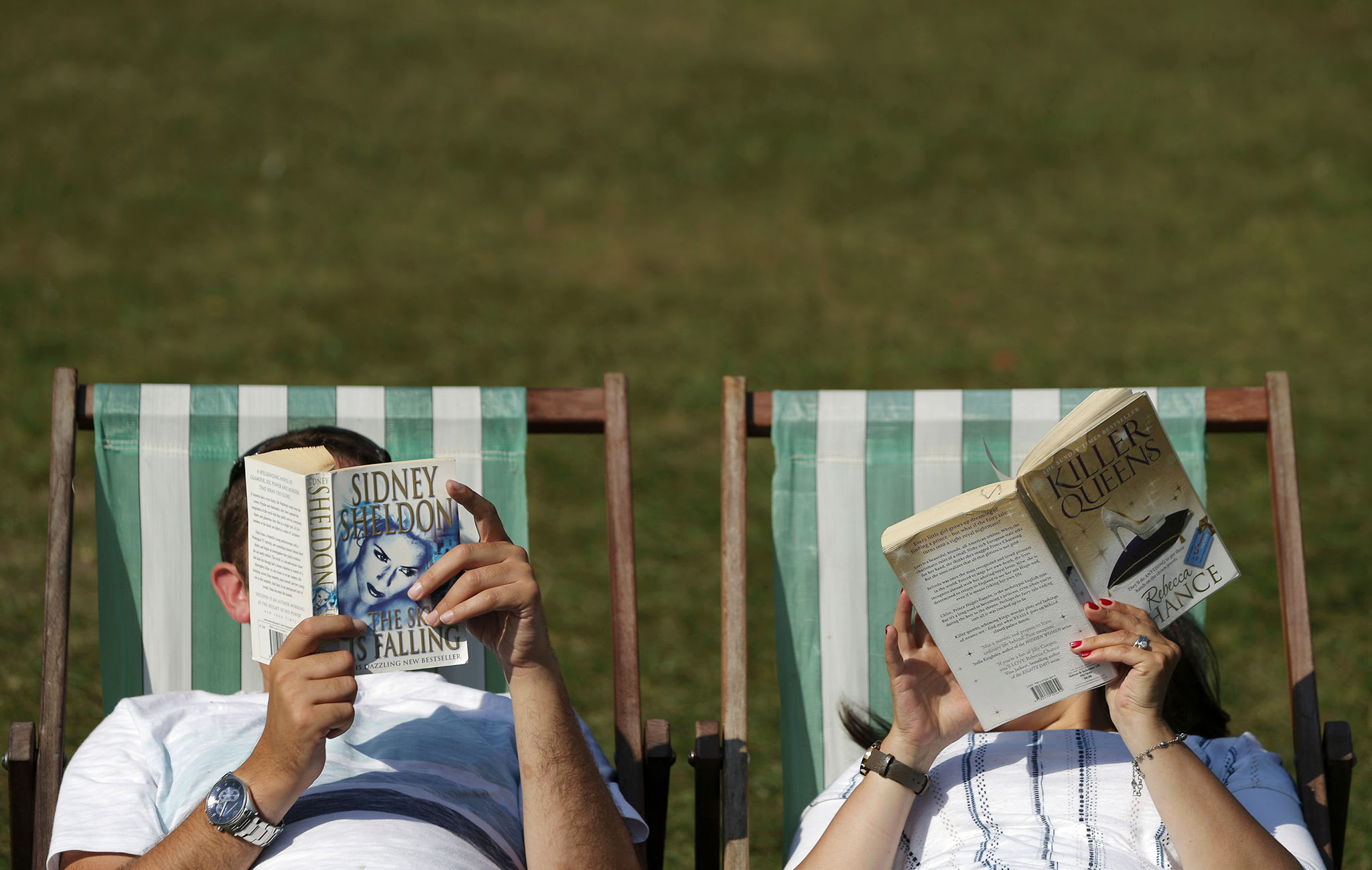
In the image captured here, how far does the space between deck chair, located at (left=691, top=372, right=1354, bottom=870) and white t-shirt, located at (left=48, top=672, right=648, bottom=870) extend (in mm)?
517

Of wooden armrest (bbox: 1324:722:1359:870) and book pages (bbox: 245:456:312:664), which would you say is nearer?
book pages (bbox: 245:456:312:664)

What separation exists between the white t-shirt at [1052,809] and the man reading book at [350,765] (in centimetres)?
49

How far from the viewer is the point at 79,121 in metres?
7.98

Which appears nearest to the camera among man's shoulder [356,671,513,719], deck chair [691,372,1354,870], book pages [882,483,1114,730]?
book pages [882,483,1114,730]

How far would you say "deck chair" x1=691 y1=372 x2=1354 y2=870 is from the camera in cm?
250

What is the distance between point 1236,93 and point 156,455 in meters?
8.19

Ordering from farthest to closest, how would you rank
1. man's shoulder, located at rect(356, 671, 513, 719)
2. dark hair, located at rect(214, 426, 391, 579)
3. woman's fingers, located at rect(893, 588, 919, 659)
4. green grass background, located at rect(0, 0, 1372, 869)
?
green grass background, located at rect(0, 0, 1372, 869)
man's shoulder, located at rect(356, 671, 513, 719)
dark hair, located at rect(214, 426, 391, 579)
woman's fingers, located at rect(893, 588, 919, 659)

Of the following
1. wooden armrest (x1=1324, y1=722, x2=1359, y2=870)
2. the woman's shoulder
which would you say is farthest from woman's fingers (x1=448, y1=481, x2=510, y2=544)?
wooden armrest (x1=1324, y1=722, x2=1359, y2=870)

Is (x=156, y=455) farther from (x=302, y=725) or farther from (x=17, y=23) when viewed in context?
(x=17, y=23)

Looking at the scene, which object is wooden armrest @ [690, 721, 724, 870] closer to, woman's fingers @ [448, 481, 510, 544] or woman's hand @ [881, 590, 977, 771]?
woman's hand @ [881, 590, 977, 771]

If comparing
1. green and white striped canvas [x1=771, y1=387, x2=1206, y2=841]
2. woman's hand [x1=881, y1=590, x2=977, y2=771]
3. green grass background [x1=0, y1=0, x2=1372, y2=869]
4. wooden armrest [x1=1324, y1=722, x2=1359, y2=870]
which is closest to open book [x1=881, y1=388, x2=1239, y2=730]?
woman's hand [x1=881, y1=590, x2=977, y2=771]

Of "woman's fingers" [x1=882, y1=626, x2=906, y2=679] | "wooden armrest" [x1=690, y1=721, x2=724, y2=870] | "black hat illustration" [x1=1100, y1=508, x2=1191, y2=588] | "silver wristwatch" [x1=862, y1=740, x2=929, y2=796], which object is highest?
"black hat illustration" [x1=1100, y1=508, x2=1191, y2=588]

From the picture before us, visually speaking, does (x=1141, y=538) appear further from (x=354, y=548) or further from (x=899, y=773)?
(x=354, y=548)

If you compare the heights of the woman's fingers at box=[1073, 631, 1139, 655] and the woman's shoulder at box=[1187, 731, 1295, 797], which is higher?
the woman's fingers at box=[1073, 631, 1139, 655]
